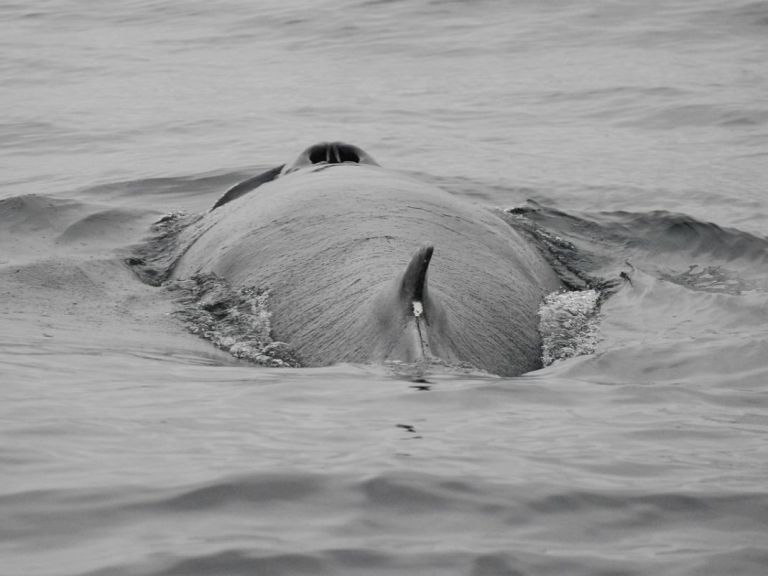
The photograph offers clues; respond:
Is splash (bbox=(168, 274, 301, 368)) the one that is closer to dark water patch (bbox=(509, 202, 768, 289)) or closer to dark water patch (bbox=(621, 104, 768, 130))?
dark water patch (bbox=(509, 202, 768, 289))

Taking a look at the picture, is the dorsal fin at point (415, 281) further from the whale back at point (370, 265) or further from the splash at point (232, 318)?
the splash at point (232, 318)

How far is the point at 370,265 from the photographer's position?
7113 mm

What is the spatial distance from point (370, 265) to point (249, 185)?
10.6ft

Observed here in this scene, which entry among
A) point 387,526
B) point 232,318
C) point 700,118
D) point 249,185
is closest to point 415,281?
point 387,526


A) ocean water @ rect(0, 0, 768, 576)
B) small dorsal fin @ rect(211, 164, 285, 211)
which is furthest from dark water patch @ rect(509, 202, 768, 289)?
small dorsal fin @ rect(211, 164, 285, 211)

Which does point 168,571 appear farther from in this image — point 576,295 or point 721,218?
point 721,218

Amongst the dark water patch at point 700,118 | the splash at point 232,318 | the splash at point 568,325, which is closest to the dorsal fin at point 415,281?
the splash at point 232,318

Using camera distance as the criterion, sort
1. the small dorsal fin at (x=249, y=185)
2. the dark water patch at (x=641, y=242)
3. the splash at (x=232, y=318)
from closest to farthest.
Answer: the splash at (x=232, y=318), the small dorsal fin at (x=249, y=185), the dark water patch at (x=641, y=242)

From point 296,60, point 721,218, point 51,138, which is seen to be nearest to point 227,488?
point 721,218

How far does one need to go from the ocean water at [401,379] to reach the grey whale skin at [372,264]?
0.29m

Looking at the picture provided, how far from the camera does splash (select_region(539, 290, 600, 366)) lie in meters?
7.25

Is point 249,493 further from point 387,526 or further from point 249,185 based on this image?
point 249,185

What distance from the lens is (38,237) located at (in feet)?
A: 35.2

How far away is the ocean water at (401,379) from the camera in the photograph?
156 inches
